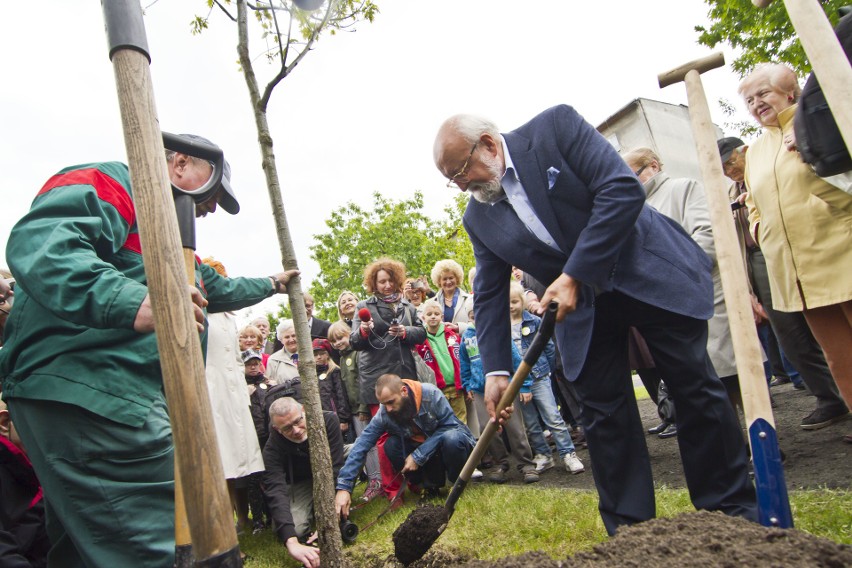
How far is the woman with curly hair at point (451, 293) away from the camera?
271 inches

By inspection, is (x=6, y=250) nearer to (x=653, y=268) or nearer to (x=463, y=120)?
(x=463, y=120)

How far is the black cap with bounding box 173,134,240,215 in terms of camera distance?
234 cm

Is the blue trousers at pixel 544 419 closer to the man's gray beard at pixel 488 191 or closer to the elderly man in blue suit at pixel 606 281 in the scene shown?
the elderly man in blue suit at pixel 606 281

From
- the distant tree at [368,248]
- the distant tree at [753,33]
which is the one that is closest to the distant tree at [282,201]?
the distant tree at [753,33]

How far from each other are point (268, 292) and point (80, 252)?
1543 millimetres

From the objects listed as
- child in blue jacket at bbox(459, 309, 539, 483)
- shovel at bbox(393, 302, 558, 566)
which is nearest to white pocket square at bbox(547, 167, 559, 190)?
shovel at bbox(393, 302, 558, 566)

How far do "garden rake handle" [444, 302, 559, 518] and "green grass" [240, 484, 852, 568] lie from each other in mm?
574

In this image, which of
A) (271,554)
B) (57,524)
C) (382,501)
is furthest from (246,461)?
(57,524)

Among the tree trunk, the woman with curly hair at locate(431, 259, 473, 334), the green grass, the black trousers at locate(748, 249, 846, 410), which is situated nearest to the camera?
the green grass

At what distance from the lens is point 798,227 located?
10.6 ft

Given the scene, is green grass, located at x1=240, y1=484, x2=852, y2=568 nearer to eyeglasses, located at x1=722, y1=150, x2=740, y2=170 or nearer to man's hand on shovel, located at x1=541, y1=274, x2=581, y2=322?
man's hand on shovel, located at x1=541, y1=274, x2=581, y2=322

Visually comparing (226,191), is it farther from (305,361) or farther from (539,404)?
(539,404)

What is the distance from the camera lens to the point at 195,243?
201cm

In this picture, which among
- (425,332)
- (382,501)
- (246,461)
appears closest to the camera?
(246,461)
